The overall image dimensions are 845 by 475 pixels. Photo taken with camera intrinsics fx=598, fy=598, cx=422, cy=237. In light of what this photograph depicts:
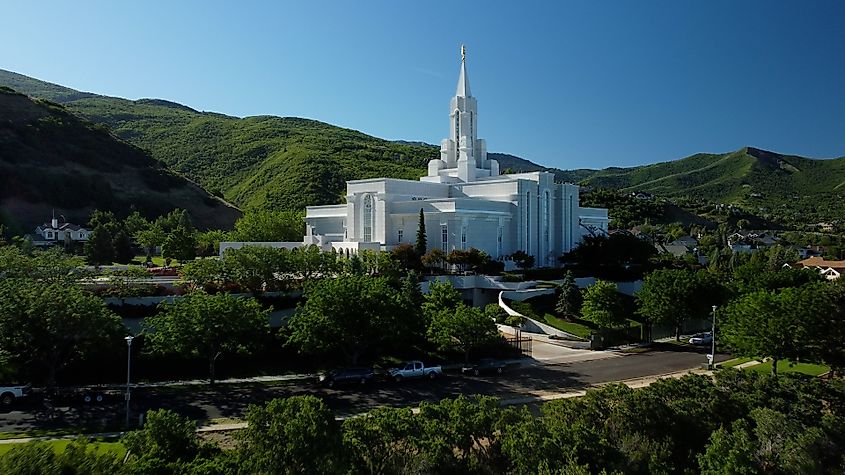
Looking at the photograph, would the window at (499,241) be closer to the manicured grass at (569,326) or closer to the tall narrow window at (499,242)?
the tall narrow window at (499,242)

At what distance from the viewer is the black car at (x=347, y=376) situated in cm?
2875

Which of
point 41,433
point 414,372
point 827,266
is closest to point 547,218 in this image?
point 414,372

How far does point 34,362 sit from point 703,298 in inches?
1579

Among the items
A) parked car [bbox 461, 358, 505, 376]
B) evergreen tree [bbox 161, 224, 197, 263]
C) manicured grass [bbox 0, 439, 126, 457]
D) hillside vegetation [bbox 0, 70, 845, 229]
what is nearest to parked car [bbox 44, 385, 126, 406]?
manicured grass [bbox 0, 439, 126, 457]

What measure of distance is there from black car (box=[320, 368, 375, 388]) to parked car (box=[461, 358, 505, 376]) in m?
5.58

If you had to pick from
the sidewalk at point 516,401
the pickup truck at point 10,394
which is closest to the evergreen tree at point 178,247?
the pickup truck at point 10,394

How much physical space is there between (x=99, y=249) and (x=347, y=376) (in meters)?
34.1

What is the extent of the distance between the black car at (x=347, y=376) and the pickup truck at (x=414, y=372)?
1302 mm

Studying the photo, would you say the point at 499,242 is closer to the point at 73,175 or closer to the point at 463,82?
the point at 463,82

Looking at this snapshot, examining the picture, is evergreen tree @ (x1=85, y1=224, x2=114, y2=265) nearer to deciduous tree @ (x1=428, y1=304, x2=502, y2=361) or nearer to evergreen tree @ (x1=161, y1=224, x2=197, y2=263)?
evergreen tree @ (x1=161, y1=224, x2=197, y2=263)

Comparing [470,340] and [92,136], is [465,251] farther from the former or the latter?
[92,136]

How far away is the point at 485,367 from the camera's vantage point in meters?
33.2

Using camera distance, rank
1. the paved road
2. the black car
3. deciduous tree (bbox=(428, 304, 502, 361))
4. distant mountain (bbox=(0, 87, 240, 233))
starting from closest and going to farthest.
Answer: the paved road → the black car → deciduous tree (bbox=(428, 304, 502, 361)) → distant mountain (bbox=(0, 87, 240, 233))

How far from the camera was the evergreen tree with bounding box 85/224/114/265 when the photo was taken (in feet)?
170
